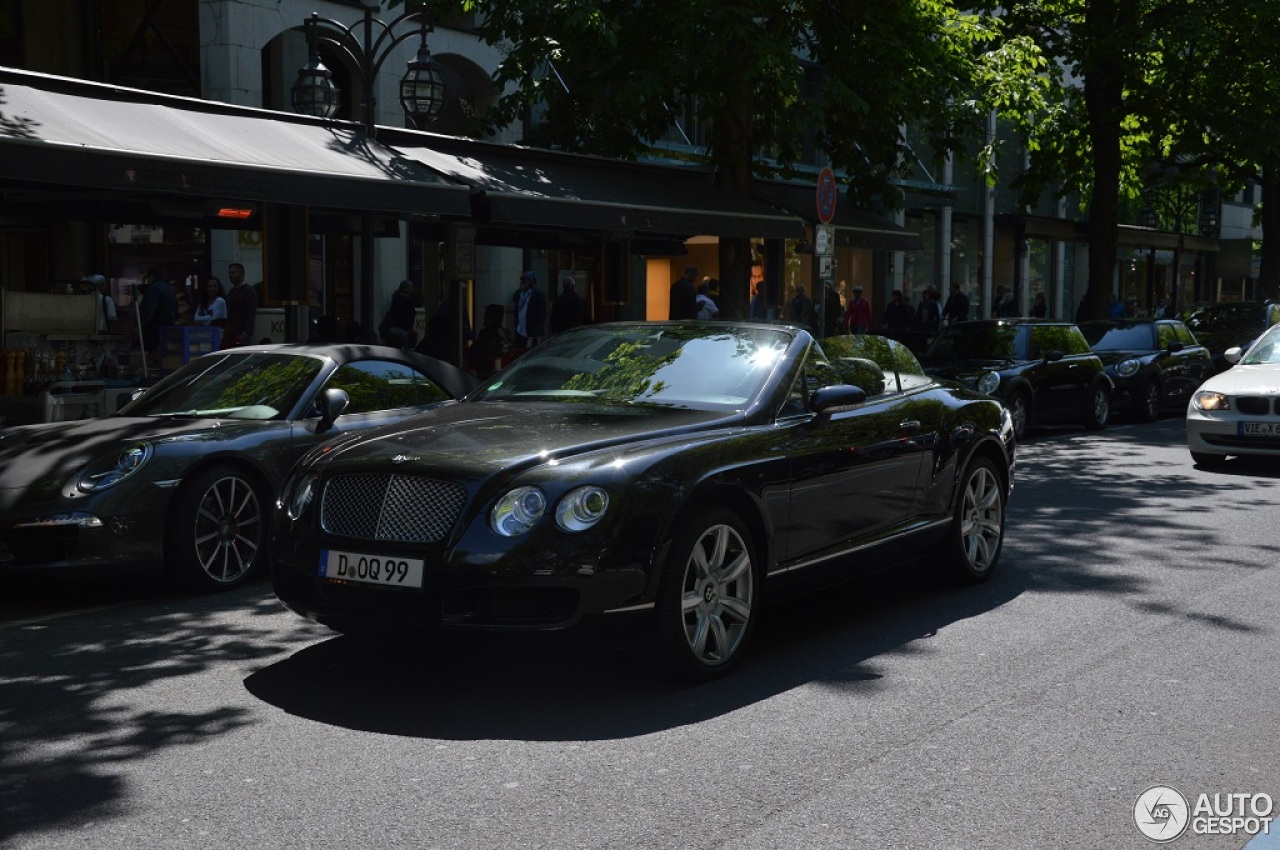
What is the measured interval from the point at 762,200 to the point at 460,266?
5.15 meters

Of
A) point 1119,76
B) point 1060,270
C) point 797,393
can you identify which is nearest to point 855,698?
point 797,393

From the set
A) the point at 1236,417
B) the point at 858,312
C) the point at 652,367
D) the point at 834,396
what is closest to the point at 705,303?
the point at 858,312

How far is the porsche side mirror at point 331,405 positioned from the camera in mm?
8516

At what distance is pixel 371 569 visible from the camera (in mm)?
5801

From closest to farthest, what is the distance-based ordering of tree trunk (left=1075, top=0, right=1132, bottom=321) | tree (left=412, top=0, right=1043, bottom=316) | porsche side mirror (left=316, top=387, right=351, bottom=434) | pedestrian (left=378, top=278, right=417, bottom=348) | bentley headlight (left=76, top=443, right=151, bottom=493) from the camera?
bentley headlight (left=76, top=443, right=151, bottom=493), porsche side mirror (left=316, top=387, right=351, bottom=434), tree (left=412, top=0, right=1043, bottom=316), pedestrian (left=378, top=278, right=417, bottom=348), tree trunk (left=1075, top=0, right=1132, bottom=321)

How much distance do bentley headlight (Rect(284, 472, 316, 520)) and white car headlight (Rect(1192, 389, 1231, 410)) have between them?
10480 mm

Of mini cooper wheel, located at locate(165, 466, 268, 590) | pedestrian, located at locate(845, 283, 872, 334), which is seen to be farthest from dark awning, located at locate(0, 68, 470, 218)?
pedestrian, located at locate(845, 283, 872, 334)

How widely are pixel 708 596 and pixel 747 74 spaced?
43.5 ft

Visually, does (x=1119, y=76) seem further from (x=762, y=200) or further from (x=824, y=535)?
(x=824, y=535)

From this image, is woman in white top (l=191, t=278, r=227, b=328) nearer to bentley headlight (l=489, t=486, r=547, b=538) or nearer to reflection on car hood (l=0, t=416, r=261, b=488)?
reflection on car hood (l=0, t=416, r=261, b=488)

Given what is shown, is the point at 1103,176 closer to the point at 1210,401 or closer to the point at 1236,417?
the point at 1210,401

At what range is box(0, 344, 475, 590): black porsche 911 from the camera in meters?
7.81

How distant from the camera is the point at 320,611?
5980mm

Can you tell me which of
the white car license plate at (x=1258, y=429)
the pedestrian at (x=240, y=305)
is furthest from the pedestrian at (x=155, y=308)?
the white car license plate at (x=1258, y=429)
